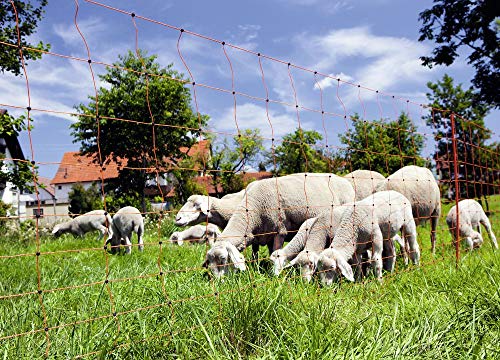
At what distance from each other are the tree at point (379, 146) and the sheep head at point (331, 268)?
Answer: 3.74 feet

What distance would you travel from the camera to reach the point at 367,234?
626 cm

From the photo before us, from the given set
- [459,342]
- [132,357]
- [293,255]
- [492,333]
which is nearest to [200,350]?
[132,357]

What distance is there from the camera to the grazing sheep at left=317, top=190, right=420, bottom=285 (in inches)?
210

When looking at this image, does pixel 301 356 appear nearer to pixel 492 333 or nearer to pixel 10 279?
pixel 492 333

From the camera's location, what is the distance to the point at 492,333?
3.10 metres

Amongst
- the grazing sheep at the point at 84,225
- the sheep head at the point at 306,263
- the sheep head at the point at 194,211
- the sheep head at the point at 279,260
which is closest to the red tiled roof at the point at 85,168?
the grazing sheep at the point at 84,225

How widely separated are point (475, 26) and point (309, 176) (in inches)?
584

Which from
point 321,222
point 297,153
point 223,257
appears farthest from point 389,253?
point 297,153

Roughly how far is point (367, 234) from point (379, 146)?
1363 cm

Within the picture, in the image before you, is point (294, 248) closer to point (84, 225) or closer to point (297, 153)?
point (84, 225)

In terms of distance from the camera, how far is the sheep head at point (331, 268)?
17.1ft

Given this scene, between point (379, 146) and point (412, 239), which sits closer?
point (412, 239)

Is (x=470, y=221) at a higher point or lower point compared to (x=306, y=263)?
higher

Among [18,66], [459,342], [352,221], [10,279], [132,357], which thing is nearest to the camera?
[132,357]
